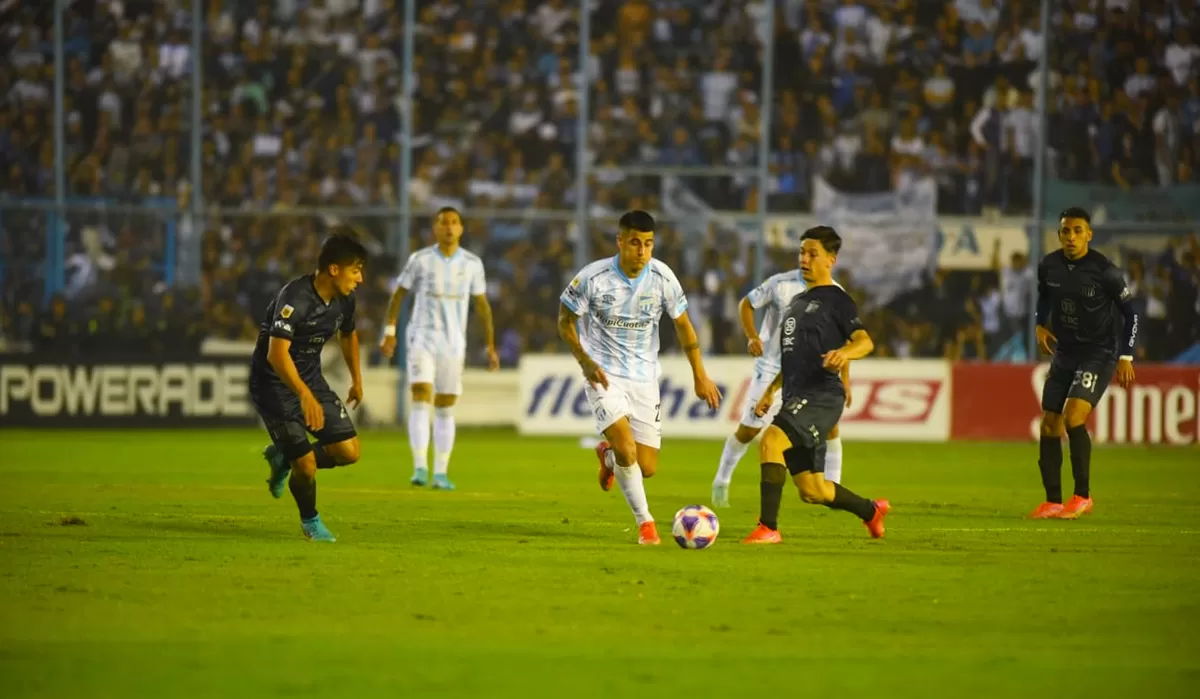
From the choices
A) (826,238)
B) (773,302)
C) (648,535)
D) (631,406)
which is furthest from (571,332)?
(773,302)

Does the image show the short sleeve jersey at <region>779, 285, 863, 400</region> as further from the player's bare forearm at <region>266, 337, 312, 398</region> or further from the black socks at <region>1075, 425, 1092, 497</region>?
the black socks at <region>1075, 425, 1092, 497</region>

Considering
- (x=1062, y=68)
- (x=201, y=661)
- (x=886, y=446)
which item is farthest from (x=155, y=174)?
(x=201, y=661)

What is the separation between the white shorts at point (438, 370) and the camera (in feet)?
54.9

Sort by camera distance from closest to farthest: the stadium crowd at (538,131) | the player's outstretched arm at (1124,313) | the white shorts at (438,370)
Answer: the player's outstretched arm at (1124,313) < the white shorts at (438,370) < the stadium crowd at (538,131)

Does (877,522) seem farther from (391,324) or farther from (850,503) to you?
(391,324)

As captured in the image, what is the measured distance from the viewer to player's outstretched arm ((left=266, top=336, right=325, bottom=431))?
11.0 m

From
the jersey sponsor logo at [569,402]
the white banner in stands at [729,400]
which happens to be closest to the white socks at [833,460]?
the white banner in stands at [729,400]

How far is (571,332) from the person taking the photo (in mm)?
11469

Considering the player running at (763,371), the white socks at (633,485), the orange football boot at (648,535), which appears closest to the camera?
the white socks at (633,485)

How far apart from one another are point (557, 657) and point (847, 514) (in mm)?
7315

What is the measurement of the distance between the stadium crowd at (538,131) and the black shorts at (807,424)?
1505cm

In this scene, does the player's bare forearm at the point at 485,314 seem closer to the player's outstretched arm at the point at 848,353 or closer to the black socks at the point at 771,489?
the black socks at the point at 771,489

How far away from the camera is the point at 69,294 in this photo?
25.4 metres

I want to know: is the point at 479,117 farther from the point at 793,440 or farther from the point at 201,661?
the point at 201,661
